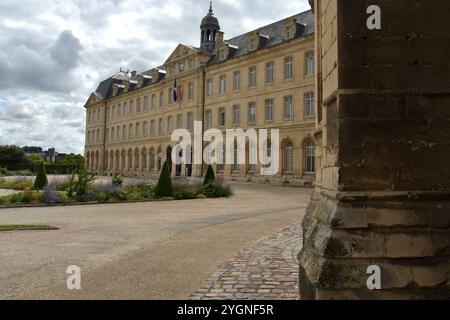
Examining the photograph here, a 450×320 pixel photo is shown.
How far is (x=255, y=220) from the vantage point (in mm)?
A: 10430

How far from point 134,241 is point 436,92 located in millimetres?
5516

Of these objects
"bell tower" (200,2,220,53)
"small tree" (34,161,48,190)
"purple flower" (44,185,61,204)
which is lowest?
"purple flower" (44,185,61,204)

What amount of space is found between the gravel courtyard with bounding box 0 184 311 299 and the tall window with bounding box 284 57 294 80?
2114 centimetres

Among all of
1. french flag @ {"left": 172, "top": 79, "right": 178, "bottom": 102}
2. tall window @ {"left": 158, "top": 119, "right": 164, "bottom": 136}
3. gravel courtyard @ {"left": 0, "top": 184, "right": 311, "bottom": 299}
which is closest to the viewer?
gravel courtyard @ {"left": 0, "top": 184, "right": 311, "bottom": 299}

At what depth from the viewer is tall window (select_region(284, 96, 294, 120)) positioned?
31250mm

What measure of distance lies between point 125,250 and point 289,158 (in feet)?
84.4

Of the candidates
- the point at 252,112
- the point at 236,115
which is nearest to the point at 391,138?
the point at 252,112

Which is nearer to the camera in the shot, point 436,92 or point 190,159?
point 436,92

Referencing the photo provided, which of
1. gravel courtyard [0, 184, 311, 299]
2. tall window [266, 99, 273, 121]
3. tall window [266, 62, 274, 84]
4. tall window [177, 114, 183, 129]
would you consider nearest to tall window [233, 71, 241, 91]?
tall window [266, 62, 274, 84]

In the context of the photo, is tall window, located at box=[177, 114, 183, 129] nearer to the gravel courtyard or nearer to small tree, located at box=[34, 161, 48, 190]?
small tree, located at box=[34, 161, 48, 190]

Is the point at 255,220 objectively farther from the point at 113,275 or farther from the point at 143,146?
the point at 143,146

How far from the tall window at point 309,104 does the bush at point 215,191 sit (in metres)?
12.3

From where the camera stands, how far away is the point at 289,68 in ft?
103
